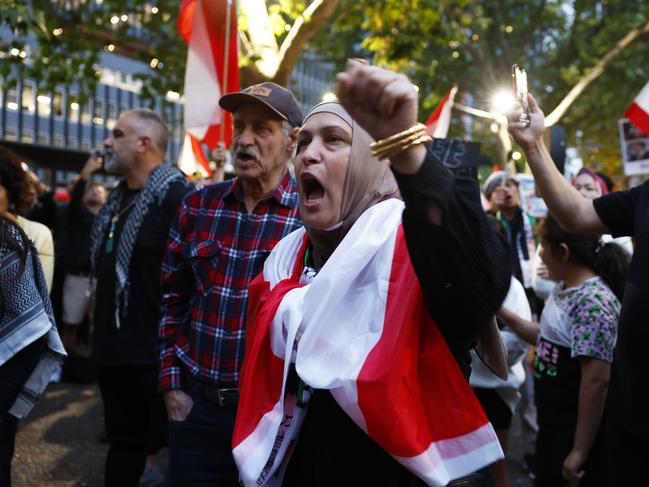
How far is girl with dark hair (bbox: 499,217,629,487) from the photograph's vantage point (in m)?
3.36

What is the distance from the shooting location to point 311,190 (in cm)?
220

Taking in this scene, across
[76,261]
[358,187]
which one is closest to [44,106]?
[76,261]

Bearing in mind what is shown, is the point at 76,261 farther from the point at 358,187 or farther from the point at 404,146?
the point at 404,146

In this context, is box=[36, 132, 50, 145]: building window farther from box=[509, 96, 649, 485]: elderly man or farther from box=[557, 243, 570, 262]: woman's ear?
box=[509, 96, 649, 485]: elderly man

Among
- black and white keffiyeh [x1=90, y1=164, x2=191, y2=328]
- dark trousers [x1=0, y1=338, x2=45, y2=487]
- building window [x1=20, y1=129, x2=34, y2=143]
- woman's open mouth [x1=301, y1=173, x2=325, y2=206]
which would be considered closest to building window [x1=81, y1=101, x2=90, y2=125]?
building window [x1=20, y1=129, x2=34, y2=143]

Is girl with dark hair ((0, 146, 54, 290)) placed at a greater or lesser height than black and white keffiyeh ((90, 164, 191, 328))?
greater

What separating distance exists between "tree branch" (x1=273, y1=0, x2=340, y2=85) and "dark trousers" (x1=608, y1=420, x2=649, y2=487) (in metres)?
6.77

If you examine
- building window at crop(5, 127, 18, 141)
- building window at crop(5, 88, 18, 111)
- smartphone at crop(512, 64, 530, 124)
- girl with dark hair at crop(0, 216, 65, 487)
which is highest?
smartphone at crop(512, 64, 530, 124)

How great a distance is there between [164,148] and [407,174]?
3610 millimetres

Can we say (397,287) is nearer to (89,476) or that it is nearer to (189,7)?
(89,476)

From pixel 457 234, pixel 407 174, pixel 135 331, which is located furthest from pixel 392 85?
pixel 135 331

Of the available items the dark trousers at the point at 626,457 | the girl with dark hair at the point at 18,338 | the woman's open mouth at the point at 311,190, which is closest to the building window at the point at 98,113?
the girl with dark hair at the point at 18,338

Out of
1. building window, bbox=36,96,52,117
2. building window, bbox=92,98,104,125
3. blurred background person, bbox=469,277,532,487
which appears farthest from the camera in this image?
building window, bbox=92,98,104,125

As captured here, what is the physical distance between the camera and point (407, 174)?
1.56 m
